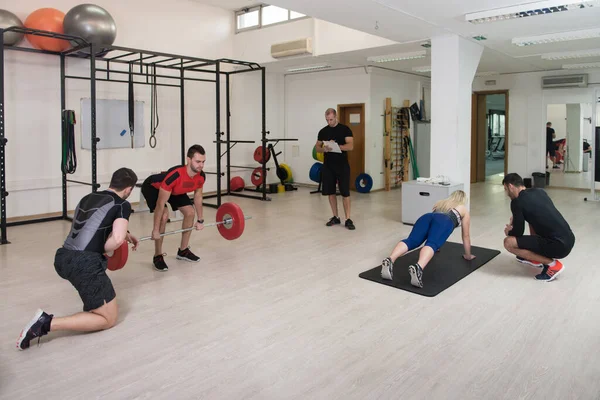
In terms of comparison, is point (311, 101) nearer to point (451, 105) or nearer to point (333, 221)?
point (451, 105)

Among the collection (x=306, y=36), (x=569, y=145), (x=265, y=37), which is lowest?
(x=569, y=145)

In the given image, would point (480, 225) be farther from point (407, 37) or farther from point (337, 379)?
point (337, 379)

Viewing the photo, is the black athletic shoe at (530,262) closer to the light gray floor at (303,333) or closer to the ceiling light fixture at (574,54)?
the light gray floor at (303,333)

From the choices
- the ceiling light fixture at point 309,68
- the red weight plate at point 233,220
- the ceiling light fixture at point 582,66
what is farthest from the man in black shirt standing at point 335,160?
the ceiling light fixture at point 582,66

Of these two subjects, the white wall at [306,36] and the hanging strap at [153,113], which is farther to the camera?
the hanging strap at [153,113]

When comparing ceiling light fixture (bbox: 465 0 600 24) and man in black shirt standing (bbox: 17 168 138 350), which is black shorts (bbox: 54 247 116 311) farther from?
ceiling light fixture (bbox: 465 0 600 24)

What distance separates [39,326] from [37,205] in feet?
15.4

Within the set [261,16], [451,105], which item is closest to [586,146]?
[451,105]

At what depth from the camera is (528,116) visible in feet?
33.2

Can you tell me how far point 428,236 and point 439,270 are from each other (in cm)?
48

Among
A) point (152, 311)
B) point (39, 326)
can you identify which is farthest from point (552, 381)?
point (39, 326)

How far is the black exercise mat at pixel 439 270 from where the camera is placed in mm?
3824

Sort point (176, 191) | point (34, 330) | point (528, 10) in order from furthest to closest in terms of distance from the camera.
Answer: point (528, 10), point (176, 191), point (34, 330)

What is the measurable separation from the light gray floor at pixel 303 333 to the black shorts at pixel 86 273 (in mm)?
236
